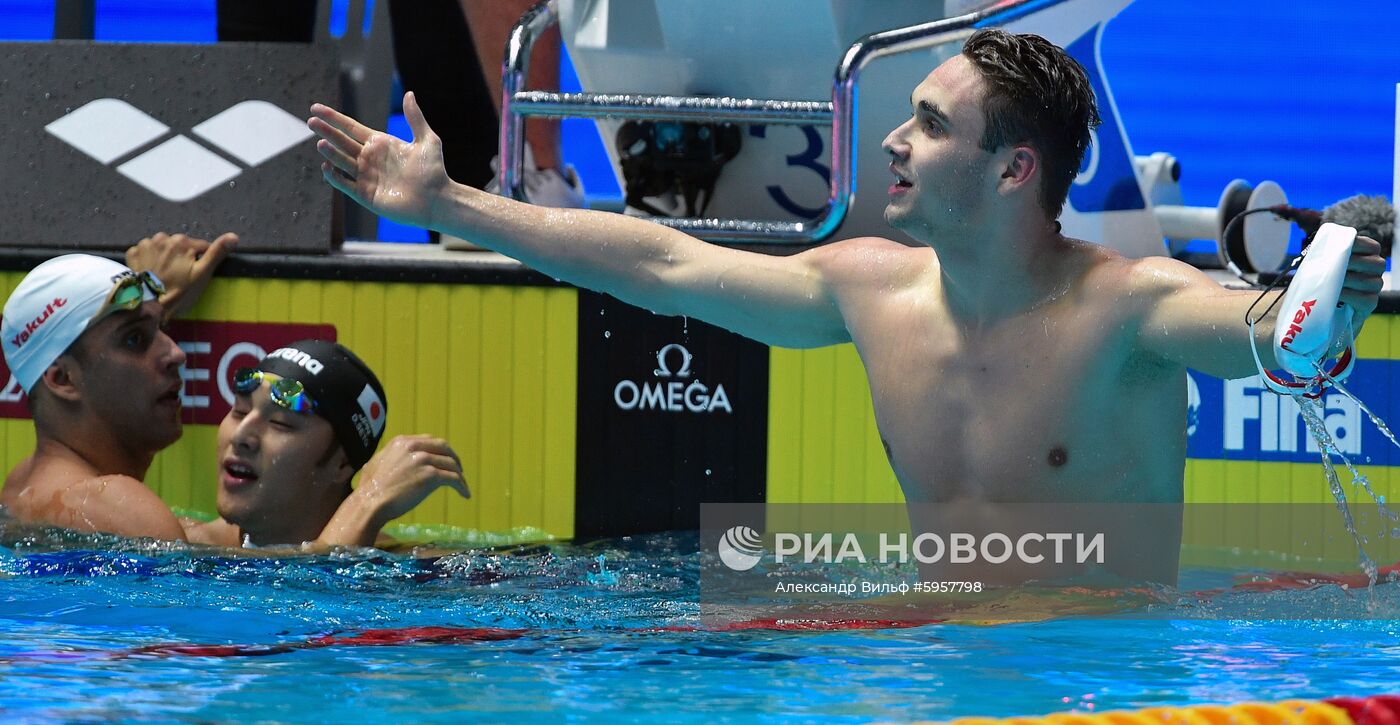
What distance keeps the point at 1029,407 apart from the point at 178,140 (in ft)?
8.36

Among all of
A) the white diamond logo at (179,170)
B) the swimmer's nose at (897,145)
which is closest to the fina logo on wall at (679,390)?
the white diamond logo at (179,170)

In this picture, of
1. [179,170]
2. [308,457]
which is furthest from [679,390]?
[179,170]

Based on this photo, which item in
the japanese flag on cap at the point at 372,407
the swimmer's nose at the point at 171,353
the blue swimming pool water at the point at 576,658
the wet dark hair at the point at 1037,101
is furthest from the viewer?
the swimmer's nose at the point at 171,353

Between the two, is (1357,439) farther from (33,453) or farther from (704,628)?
(33,453)

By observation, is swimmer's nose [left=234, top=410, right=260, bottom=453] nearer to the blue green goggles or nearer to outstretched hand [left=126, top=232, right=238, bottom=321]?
the blue green goggles

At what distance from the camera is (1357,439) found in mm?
3877

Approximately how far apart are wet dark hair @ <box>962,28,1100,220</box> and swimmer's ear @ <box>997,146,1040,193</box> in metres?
0.01

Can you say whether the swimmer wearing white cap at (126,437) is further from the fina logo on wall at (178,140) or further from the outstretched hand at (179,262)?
the fina logo on wall at (178,140)

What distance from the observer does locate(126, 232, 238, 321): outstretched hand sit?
413 centimetres

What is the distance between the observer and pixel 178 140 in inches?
171

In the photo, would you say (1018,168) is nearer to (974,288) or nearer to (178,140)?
(974,288)

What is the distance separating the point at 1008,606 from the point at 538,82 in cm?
232

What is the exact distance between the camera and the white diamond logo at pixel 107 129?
434 cm

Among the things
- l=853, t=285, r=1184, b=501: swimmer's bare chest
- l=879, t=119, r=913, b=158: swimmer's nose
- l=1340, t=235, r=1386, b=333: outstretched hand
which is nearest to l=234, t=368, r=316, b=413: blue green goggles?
l=853, t=285, r=1184, b=501: swimmer's bare chest
